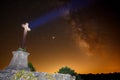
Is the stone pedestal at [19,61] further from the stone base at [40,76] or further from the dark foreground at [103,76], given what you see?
the dark foreground at [103,76]

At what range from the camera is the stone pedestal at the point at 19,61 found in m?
17.6

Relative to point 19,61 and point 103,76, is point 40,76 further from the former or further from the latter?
point 103,76

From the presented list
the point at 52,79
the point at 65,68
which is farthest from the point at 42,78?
the point at 65,68

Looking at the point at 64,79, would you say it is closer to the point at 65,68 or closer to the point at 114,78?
the point at 65,68

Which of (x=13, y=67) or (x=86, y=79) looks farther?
(x=86, y=79)

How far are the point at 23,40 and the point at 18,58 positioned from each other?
1854 millimetres

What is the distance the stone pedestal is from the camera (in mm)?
17562

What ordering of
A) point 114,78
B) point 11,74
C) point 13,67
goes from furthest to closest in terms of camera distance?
point 114,78
point 13,67
point 11,74

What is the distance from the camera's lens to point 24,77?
10.5 metres

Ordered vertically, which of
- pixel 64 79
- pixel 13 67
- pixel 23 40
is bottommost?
pixel 64 79

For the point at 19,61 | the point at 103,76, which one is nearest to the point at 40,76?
the point at 19,61

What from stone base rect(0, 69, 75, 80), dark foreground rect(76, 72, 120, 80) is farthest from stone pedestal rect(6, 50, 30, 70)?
dark foreground rect(76, 72, 120, 80)

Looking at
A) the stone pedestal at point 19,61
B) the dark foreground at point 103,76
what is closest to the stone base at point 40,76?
the stone pedestal at point 19,61

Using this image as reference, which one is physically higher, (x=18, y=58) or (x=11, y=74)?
(x=18, y=58)
